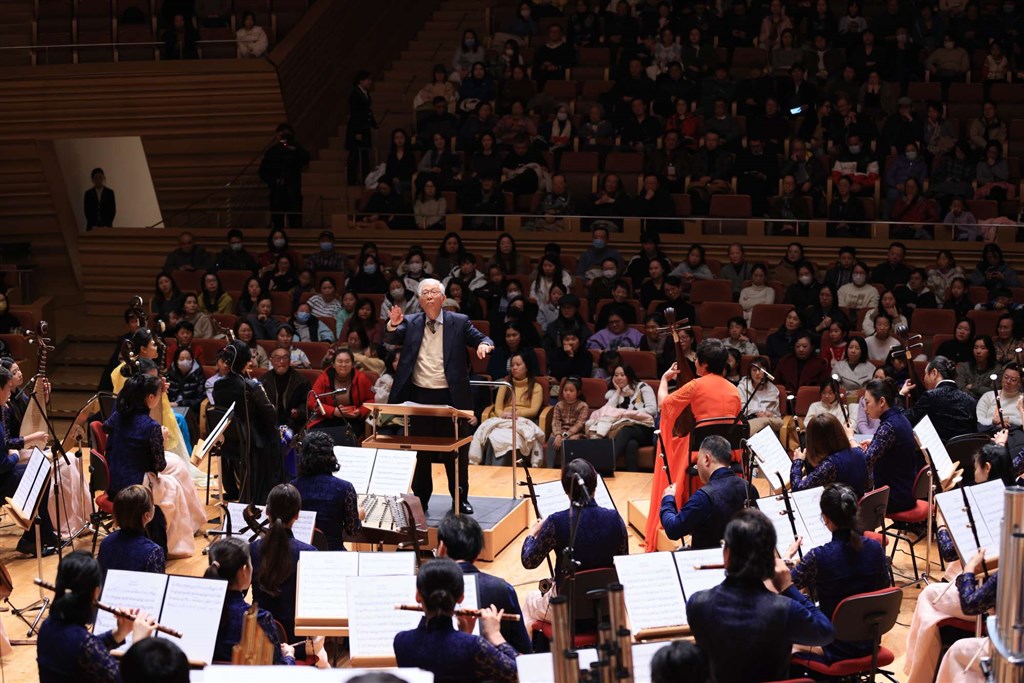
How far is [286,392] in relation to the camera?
9.02m

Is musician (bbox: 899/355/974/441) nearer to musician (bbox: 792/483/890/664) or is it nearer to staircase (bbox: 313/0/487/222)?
musician (bbox: 792/483/890/664)

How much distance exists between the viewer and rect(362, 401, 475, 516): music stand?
6645 millimetres

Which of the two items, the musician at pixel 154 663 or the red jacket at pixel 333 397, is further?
the red jacket at pixel 333 397

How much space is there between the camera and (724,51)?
1341cm

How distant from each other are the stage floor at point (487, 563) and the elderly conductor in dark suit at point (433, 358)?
2.43 feet

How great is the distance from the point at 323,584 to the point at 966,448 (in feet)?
14.0

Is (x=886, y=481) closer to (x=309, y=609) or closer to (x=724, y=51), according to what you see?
(x=309, y=609)

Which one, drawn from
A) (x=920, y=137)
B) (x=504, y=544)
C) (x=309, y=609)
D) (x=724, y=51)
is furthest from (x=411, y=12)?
(x=309, y=609)

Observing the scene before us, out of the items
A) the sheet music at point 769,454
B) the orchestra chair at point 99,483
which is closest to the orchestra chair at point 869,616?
the sheet music at point 769,454

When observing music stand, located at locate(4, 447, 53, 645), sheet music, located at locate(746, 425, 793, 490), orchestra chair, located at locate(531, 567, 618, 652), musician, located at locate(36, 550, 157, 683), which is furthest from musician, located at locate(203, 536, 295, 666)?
sheet music, located at locate(746, 425, 793, 490)

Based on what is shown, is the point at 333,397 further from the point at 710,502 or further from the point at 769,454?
the point at 710,502

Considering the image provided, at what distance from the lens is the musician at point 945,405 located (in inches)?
295

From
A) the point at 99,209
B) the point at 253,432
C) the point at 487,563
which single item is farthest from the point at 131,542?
the point at 99,209

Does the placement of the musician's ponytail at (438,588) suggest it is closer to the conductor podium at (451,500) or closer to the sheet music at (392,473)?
the sheet music at (392,473)
